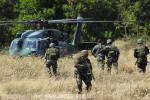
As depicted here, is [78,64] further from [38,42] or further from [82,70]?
[38,42]

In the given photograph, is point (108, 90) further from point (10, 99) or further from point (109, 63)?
point (109, 63)

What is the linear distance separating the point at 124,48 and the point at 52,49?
13.1 m

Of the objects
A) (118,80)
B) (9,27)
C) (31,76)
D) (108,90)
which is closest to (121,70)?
(118,80)

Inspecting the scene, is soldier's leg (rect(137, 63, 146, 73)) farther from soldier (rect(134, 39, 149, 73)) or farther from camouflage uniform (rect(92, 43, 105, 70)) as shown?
camouflage uniform (rect(92, 43, 105, 70))

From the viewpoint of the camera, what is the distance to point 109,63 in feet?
43.2

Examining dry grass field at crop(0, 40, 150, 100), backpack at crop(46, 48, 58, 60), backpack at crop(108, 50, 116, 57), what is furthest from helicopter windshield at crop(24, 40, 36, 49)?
backpack at crop(108, 50, 116, 57)

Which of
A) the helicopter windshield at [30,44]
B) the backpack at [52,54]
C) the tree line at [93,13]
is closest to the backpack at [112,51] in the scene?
the backpack at [52,54]

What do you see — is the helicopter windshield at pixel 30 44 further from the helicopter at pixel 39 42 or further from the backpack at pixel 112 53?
the backpack at pixel 112 53

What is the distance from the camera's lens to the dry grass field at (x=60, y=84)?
349 inches

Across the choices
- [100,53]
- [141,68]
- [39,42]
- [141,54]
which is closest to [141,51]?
[141,54]

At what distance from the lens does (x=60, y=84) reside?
10203 mm

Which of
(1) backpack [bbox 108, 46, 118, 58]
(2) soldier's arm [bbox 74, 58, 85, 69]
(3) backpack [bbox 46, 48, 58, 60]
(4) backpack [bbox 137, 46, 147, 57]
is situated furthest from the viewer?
(1) backpack [bbox 108, 46, 118, 58]

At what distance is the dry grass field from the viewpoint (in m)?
8.87

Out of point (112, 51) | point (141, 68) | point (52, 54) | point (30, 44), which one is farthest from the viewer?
point (30, 44)
